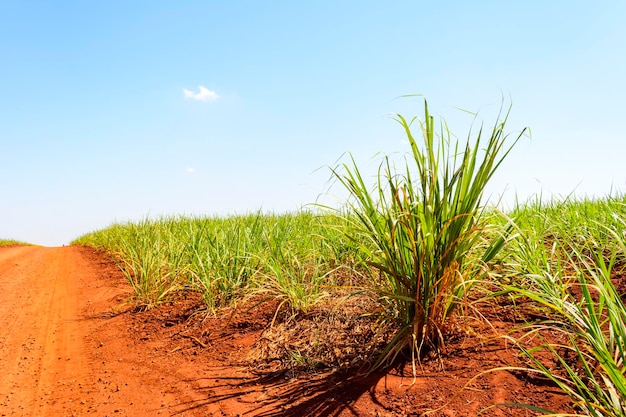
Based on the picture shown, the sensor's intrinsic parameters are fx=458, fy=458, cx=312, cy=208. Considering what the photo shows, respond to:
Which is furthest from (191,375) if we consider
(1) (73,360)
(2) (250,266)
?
(2) (250,266)

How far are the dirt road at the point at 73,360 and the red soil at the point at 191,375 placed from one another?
0.04 ft

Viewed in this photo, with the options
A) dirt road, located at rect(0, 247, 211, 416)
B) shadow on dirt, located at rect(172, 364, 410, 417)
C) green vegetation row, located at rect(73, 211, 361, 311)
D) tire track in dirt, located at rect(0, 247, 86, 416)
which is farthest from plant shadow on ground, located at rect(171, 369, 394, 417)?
tire track in dirt, located at rect(0, 247, 86, 416)

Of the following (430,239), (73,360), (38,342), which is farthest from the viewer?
(38,342)

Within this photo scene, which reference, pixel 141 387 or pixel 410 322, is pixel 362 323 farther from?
pixel 141 387

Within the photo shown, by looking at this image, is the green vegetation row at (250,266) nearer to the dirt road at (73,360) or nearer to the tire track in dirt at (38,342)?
the dirt road at (73,360)

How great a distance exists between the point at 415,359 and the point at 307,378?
26.0 inches

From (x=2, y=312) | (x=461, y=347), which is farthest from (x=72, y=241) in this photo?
(x=461, y=347)

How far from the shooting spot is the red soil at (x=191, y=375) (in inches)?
89.4

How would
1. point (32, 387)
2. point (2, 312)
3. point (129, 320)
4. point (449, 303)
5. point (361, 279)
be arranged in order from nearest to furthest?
point (449, 303), point (32, 387), point (361, 279), point (129, 320), point (2, 312)

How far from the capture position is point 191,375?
3.20 m

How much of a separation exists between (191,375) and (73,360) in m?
1.31

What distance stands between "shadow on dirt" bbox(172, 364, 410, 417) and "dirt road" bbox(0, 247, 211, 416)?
0.28m

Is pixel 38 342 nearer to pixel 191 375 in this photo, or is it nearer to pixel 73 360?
pixel 73 360

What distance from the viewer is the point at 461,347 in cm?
260
